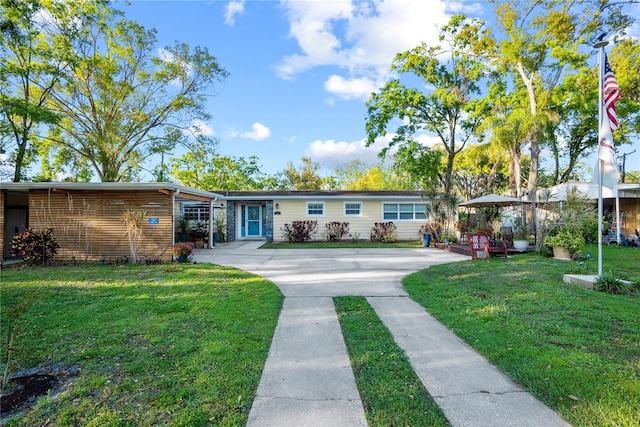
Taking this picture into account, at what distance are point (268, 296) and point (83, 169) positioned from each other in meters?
20.7

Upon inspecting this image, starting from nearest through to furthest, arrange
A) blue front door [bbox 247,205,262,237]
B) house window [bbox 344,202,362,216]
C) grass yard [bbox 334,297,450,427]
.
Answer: grass yard [bbox 334,297,450,427] < house window [bbox 344,202,362,216] < blue front door [bbox 247,205,262,237]

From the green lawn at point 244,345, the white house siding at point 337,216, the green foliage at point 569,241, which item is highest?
the white house siding at point 337,216

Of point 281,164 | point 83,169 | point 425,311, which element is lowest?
point 425,311

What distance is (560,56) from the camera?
14.9 m

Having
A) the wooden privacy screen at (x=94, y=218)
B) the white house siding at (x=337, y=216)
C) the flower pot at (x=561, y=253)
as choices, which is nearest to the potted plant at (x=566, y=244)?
the flower pot at (x=561, y=253)

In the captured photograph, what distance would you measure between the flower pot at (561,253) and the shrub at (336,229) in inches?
362

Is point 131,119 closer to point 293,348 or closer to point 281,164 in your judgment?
point 281,164

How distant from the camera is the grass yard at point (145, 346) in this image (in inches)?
90.6

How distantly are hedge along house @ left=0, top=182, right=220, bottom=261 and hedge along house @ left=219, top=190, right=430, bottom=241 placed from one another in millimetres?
6456

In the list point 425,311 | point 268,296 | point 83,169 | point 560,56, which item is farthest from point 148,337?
point 83,169

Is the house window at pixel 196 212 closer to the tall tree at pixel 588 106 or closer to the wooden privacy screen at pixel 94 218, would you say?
the wooden privacy screen at pixel 94 218

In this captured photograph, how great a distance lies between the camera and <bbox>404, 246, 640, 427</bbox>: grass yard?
2414mm

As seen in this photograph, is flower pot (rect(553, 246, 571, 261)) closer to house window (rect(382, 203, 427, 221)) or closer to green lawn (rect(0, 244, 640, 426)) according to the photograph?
green lawn (rect(0, 244, 640, 426))

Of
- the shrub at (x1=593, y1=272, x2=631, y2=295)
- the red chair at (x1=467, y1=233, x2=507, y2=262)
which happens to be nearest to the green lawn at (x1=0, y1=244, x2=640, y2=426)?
the shrub at (x1=593, y1=272, x2=631, y2=295)
